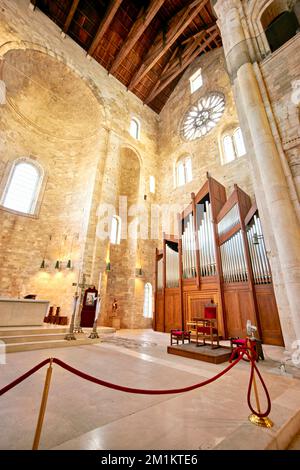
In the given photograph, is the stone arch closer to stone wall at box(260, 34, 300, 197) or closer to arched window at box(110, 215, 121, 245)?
stone wall at box(260, 34, 300, 197)

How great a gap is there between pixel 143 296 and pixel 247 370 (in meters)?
7.79

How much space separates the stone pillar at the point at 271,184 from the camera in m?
3.67

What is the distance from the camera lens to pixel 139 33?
37.3 ft

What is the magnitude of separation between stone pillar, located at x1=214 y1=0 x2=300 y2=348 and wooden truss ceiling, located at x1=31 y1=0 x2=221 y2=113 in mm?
8418

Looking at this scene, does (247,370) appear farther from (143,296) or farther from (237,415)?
(143,296)

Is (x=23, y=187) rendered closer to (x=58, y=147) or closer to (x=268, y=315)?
(x=58, y=147)

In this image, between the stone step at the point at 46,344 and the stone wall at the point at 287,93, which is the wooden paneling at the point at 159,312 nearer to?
the stone step at the point at 46,344

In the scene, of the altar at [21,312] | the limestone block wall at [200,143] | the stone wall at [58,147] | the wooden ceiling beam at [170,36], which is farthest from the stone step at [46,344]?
the wooden ceiling beam at [170,36]

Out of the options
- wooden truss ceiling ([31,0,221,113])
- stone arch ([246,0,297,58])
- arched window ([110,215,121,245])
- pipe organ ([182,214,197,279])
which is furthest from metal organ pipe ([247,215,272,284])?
wooden truss ceiling ([31,0,221,113])

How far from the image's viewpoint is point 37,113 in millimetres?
12008

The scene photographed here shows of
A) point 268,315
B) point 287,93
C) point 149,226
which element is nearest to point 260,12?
point 287,93

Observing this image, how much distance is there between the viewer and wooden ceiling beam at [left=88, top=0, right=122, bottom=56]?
34.0 ft

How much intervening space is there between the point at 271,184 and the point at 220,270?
3.88 m
